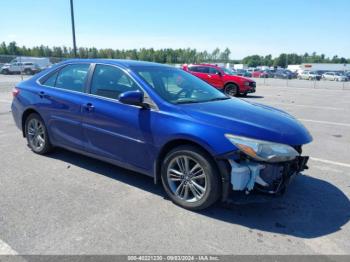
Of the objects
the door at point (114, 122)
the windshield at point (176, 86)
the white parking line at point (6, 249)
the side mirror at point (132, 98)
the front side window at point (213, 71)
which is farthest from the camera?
the front side window at point (213, 71)

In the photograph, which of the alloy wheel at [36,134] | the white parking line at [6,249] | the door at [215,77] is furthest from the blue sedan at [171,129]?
the door at [215,77]

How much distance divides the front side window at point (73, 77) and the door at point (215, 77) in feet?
43.2

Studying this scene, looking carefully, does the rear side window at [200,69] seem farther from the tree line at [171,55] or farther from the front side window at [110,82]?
the tree line at [171,55]

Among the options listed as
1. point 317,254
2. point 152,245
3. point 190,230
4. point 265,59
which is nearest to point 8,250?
point 152,245

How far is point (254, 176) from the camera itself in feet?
10.7

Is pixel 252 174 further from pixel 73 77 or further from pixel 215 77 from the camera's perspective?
pixel 215 77

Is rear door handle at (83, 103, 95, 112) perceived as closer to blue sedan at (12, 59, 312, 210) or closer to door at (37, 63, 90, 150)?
blue sedan at (12, 59, 312, 210)

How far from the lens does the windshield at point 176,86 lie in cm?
402

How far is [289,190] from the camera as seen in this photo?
4.23m

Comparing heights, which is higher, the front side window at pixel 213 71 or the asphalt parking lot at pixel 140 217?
the front side window at pixel 213 71

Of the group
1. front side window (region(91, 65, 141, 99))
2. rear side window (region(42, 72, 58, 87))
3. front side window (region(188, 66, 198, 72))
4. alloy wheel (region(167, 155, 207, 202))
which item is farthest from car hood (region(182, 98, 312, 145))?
front side window (region(188, 66, 198, 72))

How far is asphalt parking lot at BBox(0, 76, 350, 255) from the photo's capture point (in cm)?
290

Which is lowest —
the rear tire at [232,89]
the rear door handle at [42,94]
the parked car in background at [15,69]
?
the parked car in background at [15,69]

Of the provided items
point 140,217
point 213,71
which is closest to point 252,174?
point 140,217
